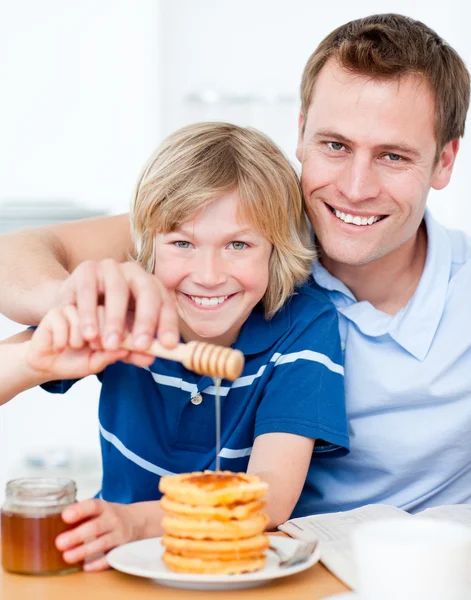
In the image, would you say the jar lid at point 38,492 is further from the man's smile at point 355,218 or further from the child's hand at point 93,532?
the man's smile at point 355,218

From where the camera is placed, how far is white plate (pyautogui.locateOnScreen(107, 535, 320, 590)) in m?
0.97

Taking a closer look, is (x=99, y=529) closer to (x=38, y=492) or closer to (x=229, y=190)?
(x=38, y=492)

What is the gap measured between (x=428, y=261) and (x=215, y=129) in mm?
508

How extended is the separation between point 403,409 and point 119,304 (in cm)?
83

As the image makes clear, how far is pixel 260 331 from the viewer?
5.32ft

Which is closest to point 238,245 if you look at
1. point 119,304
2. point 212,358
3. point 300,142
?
point 300,142

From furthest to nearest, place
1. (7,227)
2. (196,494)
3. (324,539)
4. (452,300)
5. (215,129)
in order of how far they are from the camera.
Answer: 1. (7,227)
2. (452,300)
3. (215,129)
4. (324,539)
5. (196,494)

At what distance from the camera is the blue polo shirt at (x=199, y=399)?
1549mm

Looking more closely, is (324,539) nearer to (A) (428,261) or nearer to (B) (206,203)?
(B) (206,203)

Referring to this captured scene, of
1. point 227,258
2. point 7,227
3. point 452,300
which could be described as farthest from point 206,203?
point 7,227

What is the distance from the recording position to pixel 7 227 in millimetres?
3574

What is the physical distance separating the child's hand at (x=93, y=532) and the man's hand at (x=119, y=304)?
187mm

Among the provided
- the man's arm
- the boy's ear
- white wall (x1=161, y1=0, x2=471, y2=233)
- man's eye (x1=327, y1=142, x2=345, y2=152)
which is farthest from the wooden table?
white wall (x1=161, y1=0, x2=471, y2=233)

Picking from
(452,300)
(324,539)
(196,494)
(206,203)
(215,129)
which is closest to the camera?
(196,494)
